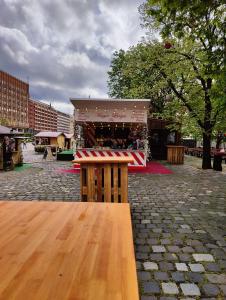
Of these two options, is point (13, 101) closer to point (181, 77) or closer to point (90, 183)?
point (181, 77)

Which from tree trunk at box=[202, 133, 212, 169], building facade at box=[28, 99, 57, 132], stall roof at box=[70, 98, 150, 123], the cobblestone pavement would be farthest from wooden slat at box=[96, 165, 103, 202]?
building facade at box=[28, 99, 57, 132]

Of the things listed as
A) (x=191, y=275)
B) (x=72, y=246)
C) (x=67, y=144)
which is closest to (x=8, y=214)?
(x=72, y=246)

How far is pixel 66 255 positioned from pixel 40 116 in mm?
163854

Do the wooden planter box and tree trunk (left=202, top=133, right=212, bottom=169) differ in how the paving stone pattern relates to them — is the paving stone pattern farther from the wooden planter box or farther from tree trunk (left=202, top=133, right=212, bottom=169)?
the wooden planter box

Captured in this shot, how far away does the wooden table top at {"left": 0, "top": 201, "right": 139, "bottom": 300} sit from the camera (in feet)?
4.53

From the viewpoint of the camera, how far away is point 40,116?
6206 inches

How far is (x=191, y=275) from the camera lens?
3195 millimetres

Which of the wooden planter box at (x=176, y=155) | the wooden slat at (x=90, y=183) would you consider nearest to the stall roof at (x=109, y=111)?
the wooden planter box at (x=176, y=155)

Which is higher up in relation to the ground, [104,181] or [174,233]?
[104,181]

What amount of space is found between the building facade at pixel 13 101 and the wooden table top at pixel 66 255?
10311 centimetres

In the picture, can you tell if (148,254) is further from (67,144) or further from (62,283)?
A: (67,144)

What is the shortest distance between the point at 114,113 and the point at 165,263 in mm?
11782

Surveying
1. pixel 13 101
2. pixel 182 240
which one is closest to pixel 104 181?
pixel 182 240

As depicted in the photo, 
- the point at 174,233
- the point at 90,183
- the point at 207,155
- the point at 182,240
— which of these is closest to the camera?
the point at 182,240
